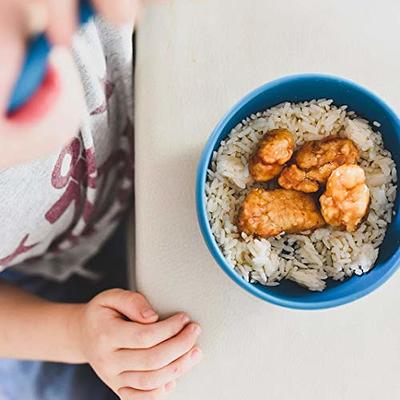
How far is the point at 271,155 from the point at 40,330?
1.22 ft

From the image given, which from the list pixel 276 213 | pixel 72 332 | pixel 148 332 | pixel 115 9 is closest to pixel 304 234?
pixel 276 213

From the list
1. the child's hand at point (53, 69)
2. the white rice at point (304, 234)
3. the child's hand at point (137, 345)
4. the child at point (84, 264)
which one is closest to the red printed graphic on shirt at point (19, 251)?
the child at point (84, 264)

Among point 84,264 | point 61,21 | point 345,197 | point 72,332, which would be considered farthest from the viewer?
point 84,264

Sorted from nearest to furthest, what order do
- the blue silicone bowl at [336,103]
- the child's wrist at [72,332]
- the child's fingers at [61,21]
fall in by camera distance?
1. the child's fingers at [61,21]
2. the blue silicone bowl at [336,103]
3. the child's wrist at [72,332]

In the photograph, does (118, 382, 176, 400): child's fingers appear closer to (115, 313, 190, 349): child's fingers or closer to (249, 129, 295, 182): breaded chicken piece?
(115, 313, 190, 349): child's fingers

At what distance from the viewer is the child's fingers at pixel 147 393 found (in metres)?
0.69

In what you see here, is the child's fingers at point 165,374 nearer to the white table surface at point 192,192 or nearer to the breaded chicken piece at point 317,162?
the white table surface at point 192,192

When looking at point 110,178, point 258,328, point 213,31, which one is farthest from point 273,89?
point 110,178

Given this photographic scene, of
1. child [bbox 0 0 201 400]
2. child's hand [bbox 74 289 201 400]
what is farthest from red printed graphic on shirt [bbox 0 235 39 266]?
child's hand [bbox 74 289 201 400]

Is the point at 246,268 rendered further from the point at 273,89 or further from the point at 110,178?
the point at 110,178

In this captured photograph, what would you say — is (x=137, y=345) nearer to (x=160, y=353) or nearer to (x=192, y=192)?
(x=160, y=353)

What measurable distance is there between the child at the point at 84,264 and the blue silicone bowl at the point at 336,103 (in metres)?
0.10

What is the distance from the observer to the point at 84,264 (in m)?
1.02

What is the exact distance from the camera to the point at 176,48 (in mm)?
677
